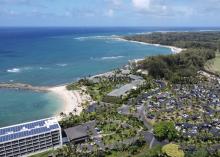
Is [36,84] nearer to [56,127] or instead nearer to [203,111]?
[56,127]

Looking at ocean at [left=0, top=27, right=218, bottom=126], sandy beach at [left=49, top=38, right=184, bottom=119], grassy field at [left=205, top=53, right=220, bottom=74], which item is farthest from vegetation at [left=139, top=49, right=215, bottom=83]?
sandy beach at [left=49, top=38, right=184, bottom=119]

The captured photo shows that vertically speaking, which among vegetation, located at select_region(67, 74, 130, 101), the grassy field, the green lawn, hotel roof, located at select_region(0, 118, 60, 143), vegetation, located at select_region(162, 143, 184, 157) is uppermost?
hotel roof, located at select_region(0, 118, 60, 143)

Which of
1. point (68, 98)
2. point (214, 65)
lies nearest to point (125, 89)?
point (68, 98)

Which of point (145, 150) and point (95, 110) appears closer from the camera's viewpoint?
point (145, 150)

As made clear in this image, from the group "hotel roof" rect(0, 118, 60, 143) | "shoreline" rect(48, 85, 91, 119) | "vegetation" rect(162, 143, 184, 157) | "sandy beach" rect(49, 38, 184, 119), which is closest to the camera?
"vegetation" rect(162, 143, 184, 157)

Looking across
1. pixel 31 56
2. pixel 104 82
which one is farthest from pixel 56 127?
pixel 31 56

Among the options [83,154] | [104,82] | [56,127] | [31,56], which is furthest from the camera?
[31,56]

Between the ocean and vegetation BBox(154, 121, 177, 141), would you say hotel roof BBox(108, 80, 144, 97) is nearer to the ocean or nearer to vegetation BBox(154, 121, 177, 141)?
the ocean
